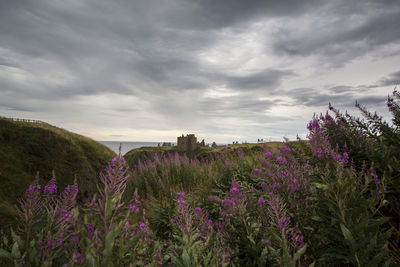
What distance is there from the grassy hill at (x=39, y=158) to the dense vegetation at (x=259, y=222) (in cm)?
220

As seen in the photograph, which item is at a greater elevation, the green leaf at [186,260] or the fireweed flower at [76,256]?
the fireweed flower at [76,256]

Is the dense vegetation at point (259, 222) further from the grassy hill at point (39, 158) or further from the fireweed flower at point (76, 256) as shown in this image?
the grassy hill at point (39, 158)

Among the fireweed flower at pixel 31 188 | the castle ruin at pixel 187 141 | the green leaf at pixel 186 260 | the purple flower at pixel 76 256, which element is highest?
the castle ruin at pixel 187 141

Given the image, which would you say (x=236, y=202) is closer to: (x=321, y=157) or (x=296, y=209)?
(x=296, y=209)

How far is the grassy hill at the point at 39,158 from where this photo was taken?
4854mm

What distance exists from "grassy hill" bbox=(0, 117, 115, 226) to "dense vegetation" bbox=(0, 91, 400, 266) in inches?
86.6

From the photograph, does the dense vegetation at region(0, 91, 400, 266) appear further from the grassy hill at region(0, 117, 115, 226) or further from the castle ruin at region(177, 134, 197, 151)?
the castle ruin at region(177, 134, 197, 151)

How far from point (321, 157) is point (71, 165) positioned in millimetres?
6185

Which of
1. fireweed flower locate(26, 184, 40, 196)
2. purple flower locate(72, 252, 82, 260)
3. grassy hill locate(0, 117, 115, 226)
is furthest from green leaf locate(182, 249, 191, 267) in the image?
grassy hill locate(0, 117, 115, 226)

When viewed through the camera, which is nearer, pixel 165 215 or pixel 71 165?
pixel 165 215

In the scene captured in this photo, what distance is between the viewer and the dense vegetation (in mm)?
1407

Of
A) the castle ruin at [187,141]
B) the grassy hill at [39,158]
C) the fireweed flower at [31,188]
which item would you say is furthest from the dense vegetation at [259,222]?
the castle ruin at [187,141]

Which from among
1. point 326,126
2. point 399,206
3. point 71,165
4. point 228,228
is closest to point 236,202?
point 228,228

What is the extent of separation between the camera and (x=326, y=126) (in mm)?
4621
